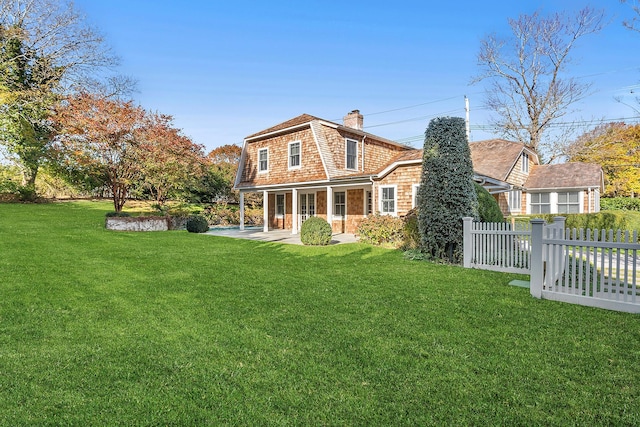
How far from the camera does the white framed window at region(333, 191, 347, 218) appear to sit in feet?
60.4

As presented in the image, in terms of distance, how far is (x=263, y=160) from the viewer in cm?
2016

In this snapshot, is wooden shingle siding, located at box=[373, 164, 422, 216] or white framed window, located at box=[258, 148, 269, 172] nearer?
wooden shingle siding, located at box=[373, 164, 422, 216]

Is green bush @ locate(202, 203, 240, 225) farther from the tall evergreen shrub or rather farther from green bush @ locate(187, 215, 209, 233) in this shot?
the tall evergreen shrub

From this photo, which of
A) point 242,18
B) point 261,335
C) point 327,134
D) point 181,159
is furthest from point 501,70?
point 261,335

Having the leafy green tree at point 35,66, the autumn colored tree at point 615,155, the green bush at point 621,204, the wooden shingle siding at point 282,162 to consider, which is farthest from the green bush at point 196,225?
the autumn colored tree at point 615,155

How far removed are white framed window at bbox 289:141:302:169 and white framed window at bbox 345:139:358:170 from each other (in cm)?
247

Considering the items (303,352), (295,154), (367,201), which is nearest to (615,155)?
(367,201)

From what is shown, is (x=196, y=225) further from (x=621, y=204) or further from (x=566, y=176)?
(x=621, y=204)

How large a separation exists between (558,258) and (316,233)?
815 centimetres

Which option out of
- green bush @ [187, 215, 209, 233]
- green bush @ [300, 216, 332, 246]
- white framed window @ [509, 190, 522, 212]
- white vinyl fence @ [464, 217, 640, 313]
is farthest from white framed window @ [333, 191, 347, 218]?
white framed window @ [509, 190, 522, 212]

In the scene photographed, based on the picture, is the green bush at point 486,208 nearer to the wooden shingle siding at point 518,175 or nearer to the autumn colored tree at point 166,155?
the wooden shingle siding at point 518,175

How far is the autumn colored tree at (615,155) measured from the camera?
27.4 meters

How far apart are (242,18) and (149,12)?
140 inches

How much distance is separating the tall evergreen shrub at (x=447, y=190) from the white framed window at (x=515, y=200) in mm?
13454
